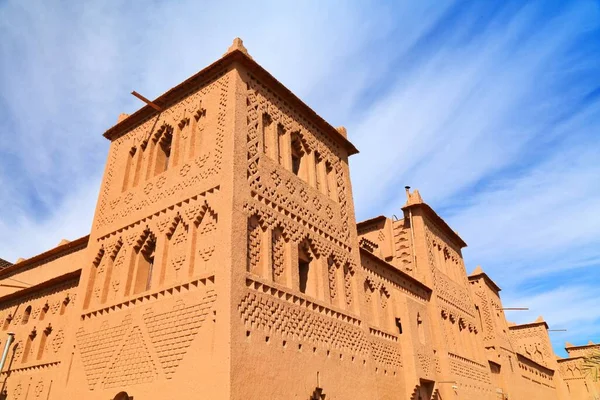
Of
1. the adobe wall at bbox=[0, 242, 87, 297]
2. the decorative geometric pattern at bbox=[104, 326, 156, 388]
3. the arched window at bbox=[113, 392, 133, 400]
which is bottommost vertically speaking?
the arched window at bbox=[113, 392, 133, 400]

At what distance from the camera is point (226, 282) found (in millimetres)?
7938

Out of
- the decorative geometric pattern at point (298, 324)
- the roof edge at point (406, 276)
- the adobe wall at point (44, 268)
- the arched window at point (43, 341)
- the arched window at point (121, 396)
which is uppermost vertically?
the adobe wall at point (44, 268)

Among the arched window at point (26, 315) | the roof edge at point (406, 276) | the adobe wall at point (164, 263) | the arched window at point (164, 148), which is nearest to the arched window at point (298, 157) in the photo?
the adobe wall at point (164, 263)

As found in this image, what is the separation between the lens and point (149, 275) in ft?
33.8

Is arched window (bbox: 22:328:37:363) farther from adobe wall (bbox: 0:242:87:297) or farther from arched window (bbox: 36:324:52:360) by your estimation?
adobe wall (bbox: 0:242:87:297)

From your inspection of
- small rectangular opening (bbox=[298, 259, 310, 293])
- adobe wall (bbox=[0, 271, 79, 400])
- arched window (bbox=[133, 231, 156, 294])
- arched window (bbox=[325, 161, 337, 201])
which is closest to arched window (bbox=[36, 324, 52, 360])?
adobe wall (bbox=[0, 271, 79, 400])

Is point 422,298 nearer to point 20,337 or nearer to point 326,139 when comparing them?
point 326,139

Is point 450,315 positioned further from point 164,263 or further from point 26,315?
point 26,315

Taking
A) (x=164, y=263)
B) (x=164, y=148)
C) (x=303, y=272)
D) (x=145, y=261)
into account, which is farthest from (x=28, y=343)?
(x=303, y=272)

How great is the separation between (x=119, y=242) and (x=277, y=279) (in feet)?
13.7

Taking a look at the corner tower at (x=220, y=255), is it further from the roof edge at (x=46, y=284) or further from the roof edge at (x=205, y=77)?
the roof edge at (x=46, y=284)

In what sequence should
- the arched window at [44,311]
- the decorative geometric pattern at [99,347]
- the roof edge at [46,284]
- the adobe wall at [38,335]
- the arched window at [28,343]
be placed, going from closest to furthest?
the decorative geometric pattern at [99,347] → the adobe wall at [38,335] → the roof edge at [46,284] → the arched window at [28,343] → the arched window at [44,311]

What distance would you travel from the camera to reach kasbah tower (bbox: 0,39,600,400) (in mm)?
8195

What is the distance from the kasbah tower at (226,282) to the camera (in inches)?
323
